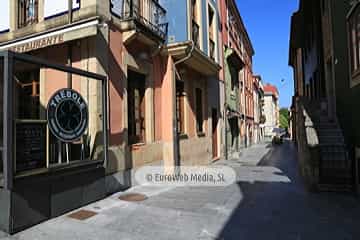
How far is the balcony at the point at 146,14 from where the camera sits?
6512mm

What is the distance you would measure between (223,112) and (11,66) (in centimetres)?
1184

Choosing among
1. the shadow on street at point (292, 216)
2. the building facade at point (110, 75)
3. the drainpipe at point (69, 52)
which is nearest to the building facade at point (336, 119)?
the shadow on street at point (292, 216)

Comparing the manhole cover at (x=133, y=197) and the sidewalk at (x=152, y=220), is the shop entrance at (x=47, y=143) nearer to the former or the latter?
the sidewalk at (x=152, y=220)

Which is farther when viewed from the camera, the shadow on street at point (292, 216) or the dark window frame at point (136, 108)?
the dark window frame at point (136, 108)

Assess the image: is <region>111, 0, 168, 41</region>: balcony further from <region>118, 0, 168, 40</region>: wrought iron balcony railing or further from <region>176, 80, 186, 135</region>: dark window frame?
<region>176, 80, 186, 135</region>: dark window frame

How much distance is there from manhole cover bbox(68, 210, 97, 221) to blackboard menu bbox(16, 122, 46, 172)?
1058 millimetres

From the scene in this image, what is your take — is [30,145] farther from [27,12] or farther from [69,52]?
[27,12]

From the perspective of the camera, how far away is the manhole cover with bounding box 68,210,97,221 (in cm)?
454

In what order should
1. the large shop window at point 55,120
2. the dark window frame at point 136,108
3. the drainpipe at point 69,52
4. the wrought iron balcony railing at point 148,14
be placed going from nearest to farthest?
the large shop window at point 55,120, the drainpipe at point 69,52, the wrought iron balcony railing at point 148,14, the dark window frame at point 136,108

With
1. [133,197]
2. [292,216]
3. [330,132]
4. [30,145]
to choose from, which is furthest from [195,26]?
[292,216]

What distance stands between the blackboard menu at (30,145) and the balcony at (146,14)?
347cm

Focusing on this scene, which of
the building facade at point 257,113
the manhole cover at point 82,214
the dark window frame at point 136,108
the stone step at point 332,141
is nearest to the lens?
the manhole cover at point 82,214

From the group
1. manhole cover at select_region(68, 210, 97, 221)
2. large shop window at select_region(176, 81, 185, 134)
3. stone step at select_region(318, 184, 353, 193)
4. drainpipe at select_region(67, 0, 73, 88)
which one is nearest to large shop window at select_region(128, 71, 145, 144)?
drainpipe at select_region(67, 0, 73, 88)

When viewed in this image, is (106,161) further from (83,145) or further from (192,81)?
(192,81)
